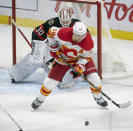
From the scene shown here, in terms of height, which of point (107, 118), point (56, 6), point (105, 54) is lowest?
point (107, 118)

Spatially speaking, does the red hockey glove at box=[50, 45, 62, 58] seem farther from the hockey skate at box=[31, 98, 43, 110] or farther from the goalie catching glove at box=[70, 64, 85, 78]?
the hockey skate at box=[31, 98, 43, 110]

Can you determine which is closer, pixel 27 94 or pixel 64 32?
pixel 64 32

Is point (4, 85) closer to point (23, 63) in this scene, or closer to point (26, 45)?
point (23, 63)

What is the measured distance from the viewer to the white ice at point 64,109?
15.2ft

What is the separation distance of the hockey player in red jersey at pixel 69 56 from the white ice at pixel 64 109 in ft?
0.50

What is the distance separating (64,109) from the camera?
5.07 m

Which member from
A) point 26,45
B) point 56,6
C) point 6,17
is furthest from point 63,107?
point 6,17

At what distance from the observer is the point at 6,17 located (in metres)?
8.92

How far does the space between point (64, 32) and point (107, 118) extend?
2.80ft

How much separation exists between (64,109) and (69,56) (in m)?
0.52

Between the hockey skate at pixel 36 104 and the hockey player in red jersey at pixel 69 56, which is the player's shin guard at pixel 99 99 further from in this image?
the hockey skate at pixel 36 104

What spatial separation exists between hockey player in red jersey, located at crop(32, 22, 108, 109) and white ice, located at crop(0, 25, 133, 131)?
0.15 meters

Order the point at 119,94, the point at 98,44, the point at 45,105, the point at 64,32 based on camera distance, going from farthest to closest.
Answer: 1. the point at 98,44
2. the point at 119,94
3. the point at 45,105
4. the point at 64,32

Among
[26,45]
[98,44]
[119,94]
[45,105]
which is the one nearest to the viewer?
[45,105]
